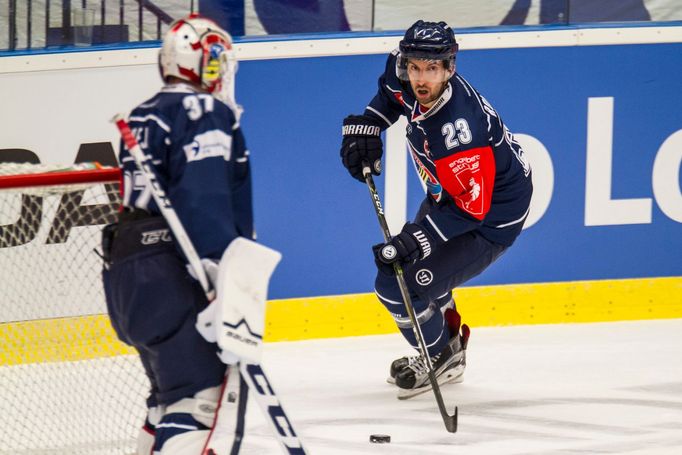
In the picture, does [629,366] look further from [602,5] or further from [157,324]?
[157,324]

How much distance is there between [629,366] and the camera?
15.7 ft

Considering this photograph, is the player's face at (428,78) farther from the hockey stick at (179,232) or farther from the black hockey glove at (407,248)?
the hockey stick at (179,232)

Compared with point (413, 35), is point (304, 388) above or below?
below

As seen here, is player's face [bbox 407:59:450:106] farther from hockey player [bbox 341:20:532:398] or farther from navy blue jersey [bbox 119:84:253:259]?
navy blue jersey [bbox 119:84:253:259]

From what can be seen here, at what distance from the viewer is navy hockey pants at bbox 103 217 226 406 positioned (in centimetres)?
277

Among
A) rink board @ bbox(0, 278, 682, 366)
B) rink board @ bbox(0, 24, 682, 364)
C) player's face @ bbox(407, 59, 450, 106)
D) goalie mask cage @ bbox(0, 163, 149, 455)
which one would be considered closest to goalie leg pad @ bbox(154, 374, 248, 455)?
goalie mask cage @ bbox(0, 163, 149, 455)

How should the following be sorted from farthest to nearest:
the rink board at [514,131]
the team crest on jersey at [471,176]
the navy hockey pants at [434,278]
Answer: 1. the rink board at [514,131]
2. the navy hockey pants at [434,278]
3. the team crest on jersey at [471,176]

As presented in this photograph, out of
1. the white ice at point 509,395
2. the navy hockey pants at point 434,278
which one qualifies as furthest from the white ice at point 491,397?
the navy hockey pants at point 434,278

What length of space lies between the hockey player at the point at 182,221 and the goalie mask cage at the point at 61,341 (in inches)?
31.9

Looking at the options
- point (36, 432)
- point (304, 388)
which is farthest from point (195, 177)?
point (304, 388)

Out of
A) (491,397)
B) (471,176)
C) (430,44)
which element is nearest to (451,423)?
(491,397)

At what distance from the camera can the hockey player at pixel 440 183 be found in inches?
159

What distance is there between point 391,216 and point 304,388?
3.01 feet

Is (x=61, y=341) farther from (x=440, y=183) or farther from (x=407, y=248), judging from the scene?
(x=440, y=183)
